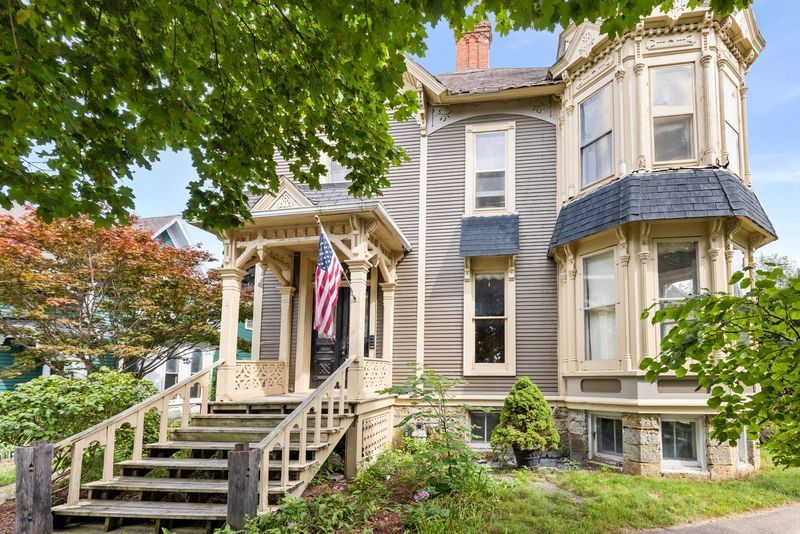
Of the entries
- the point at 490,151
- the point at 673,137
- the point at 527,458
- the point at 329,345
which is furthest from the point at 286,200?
the point at 673,137

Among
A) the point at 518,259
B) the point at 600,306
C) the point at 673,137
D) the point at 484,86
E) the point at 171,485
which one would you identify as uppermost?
the point at 484,86

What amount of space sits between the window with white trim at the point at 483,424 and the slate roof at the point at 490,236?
3.20 metres

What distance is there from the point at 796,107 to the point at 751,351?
2139 cm

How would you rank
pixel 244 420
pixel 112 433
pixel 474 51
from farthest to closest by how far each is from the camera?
pixel 474 51 → pixel 244 420 → pixel 112 433

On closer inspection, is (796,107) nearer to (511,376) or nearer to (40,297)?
(511,376)

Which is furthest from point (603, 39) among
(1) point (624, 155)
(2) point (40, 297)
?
(2) point (40, 297)

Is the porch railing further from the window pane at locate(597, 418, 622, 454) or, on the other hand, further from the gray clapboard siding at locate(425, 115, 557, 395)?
the window pane at locate(597, 418, 622, 454)

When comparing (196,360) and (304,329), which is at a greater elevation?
(304,329)

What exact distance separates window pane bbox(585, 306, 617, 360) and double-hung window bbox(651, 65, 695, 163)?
2767mm

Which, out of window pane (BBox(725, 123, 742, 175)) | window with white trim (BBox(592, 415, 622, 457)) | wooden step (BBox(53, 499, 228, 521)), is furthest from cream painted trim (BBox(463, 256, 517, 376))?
wooden step (BBox(53, 499, 228, 521))

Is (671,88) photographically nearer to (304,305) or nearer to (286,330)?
(304,305)

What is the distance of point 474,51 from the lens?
12.9m

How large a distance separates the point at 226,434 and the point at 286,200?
3635 millimetres

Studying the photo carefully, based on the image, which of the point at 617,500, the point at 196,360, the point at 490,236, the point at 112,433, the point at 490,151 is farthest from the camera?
the point at 196,360
